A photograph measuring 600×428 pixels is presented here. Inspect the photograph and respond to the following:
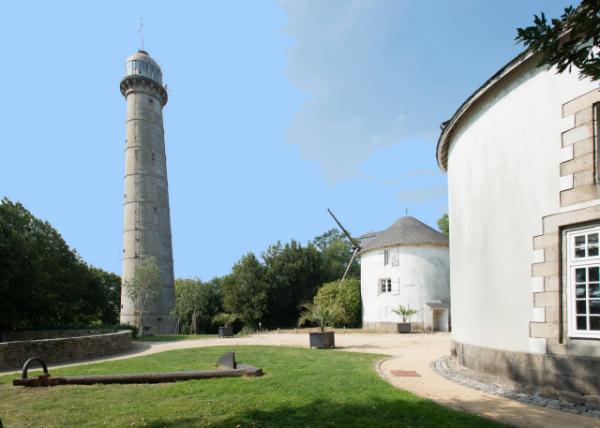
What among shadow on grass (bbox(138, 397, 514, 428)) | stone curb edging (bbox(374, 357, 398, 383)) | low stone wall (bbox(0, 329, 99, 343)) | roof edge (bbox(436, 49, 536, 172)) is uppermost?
roof edge (bbox(436, 49, 536, 172))

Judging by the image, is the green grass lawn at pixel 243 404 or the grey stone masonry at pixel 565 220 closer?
the green grass lawn at pixel 243 404

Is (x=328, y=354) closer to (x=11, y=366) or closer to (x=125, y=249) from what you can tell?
(x=11, y=366)

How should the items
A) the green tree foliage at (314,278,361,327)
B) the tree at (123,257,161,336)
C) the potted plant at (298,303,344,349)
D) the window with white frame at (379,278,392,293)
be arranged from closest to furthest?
the potted plant at (298,303,344,349) → the window with white frame at (379,278,392,293) → the tree at (123,257,161,336) → the green tree foliage at (314,278,361,327)

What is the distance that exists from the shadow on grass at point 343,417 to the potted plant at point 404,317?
2176cm

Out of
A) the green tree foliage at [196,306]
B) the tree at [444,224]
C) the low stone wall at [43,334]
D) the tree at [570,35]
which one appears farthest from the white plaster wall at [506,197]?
the tree at [444,224]

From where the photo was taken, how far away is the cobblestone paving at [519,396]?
6.42 meters

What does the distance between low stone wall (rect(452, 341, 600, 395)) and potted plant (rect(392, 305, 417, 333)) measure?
18640 mm

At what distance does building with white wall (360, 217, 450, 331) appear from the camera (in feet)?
98.2

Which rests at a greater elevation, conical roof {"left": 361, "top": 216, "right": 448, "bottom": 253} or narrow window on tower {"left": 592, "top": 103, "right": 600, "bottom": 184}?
narrow window on tower {"left": 592, "top": 103, "right": 600, "bottom": 184}

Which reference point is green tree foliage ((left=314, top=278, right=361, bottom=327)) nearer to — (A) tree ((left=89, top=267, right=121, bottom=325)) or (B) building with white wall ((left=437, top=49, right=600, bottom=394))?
(A) tree ((left=89, top=267, right=121, bottom=325))

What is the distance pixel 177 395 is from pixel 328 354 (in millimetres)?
6942

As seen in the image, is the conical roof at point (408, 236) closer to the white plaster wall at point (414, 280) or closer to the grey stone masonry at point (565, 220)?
the white plaster wall at point (414, 280)

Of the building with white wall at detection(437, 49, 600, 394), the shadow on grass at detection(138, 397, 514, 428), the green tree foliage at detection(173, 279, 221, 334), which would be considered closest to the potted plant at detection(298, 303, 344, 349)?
the building with white wall at detection(437, 49, 600, 394)

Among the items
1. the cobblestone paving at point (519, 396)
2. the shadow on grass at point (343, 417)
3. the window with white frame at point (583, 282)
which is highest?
the window with white frame at point (583, 282)
